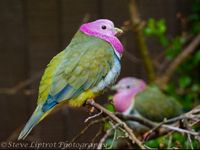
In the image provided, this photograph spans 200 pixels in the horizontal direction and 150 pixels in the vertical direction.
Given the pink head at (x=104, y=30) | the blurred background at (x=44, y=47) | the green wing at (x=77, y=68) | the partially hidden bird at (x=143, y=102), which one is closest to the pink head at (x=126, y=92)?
the partially hidden bird at (x=143, y=102)

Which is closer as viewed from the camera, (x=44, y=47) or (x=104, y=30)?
(x=104, y=30)

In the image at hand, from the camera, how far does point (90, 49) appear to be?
58 cm

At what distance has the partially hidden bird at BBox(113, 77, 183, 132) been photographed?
55.9 inches

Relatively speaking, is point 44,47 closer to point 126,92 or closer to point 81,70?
point 126,92

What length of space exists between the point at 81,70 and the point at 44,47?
0.90 metres

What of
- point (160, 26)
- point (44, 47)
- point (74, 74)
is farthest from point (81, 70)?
point (160, 26)

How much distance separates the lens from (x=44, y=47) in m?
1.45

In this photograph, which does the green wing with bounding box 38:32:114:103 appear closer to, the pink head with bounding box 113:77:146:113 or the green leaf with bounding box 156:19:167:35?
the pink head with bounding box 113:77:146:113

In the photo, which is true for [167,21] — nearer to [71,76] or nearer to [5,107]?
[5,107]

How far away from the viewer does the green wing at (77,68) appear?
51 centimetres

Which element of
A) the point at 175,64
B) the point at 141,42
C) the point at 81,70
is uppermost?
the point at 81,70

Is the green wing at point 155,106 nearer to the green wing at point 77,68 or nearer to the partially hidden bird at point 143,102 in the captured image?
the partially hidden bird at point 143,102

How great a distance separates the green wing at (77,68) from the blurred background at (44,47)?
0.65 m

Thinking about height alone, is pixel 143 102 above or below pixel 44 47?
below
